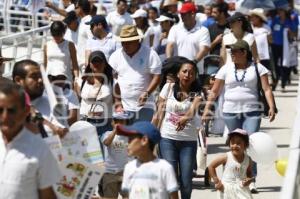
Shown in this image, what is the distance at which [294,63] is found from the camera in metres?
21.8

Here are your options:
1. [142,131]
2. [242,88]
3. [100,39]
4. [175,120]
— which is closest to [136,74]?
[242,88]

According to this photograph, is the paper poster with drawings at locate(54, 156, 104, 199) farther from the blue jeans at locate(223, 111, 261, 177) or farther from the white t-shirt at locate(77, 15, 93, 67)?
the white t-shirt at locate(77, 15, 93, 67)

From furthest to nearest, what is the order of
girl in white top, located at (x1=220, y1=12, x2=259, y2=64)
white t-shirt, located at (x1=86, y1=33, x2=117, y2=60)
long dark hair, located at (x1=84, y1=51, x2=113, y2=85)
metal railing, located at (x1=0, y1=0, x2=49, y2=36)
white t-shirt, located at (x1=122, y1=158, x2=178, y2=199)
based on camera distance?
metal railing, located at (x1=0, y1=0, x2=49, y2=36) < white t-shirt, located at (x1=86, y1=33, x2=117, y2=60) < girl in white top, located at (x1=220, y1=12, x2=259, y2=64) < long dark hair, located at (x1=84, y1=51, x2=113, y2=85) < white t-shirt, located at (x1=122, y1=158, x2=178, y2=199)

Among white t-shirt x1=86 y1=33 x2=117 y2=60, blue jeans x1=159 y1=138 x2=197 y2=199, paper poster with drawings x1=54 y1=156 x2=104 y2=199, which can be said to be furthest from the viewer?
white t-shirt x1=86 y1=33 x2=117 y2=60

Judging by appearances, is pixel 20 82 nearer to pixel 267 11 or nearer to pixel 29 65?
pixel 29 65

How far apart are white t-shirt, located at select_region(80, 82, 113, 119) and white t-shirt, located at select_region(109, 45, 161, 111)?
0.60 meters

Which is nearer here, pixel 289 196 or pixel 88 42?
pixel 289 196

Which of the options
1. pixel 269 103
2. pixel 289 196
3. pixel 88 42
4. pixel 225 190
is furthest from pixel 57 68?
pixel 289 196

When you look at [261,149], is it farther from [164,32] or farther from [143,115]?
[164,32]

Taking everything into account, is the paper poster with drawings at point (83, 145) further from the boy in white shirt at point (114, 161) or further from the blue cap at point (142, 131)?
the boy in white shirt at point (114, 161)

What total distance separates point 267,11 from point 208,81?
6.99 metres

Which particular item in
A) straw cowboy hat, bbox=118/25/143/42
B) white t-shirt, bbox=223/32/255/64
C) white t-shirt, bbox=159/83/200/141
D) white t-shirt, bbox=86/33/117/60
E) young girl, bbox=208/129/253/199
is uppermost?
straw cowboy hat, bbox=118/25/143/42

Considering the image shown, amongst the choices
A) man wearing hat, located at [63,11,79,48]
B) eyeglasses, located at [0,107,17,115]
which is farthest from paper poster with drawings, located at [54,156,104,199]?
man wearing hat, located at [63,11,79,48]

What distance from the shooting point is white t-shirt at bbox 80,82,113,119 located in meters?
11.3
